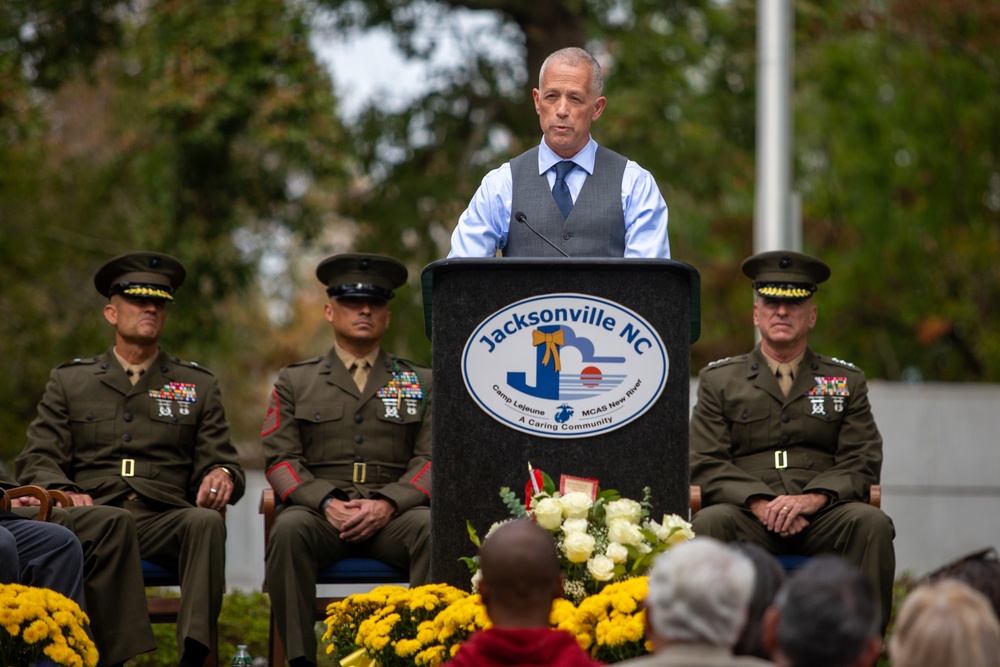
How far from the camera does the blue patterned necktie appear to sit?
5109mm

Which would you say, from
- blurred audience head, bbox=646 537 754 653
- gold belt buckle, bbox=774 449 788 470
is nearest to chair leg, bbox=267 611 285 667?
gold belt buckle, bbox=774 449 788 470

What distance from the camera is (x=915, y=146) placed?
18.2 meters

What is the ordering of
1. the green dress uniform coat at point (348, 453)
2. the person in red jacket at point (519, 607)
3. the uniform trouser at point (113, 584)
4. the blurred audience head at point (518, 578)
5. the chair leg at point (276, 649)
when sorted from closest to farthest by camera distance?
1. the person in red jacket at point (519, 607)
2. the blurred audience head at point (518, 578)
3. the uniform trouser at point (113, 584)
4. the chair leg at point (276, 649)
5. the green dress uniform coat at point (348, 453)

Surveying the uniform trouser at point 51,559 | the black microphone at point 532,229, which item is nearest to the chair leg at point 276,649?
the uniform trouser at point 51,559

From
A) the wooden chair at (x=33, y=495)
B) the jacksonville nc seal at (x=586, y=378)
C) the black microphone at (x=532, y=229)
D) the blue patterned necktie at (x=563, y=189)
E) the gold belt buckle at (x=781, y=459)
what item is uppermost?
the blue patterned necktie at (x=563, y=189)

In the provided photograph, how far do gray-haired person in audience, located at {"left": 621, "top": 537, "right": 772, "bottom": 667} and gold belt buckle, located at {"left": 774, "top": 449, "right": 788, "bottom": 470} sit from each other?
3390 mm

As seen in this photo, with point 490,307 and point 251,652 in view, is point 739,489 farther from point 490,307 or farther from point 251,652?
point 251,652

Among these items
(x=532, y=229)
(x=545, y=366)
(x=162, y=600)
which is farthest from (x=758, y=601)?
(x=162, y=600)

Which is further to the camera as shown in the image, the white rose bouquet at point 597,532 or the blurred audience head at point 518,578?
the white rose bouquet at point 597,532

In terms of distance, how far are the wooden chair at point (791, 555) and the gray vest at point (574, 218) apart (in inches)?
59.7

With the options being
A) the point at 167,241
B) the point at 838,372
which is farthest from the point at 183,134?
the point at 838,372

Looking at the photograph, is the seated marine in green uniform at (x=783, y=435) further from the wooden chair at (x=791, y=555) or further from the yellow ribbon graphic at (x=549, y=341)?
the yellow ribbon graphic at (x=549, y=341)

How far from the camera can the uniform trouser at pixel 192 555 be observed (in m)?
5.80

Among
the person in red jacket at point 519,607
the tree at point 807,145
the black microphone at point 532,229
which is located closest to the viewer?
the person in red jacket at point 519,607
